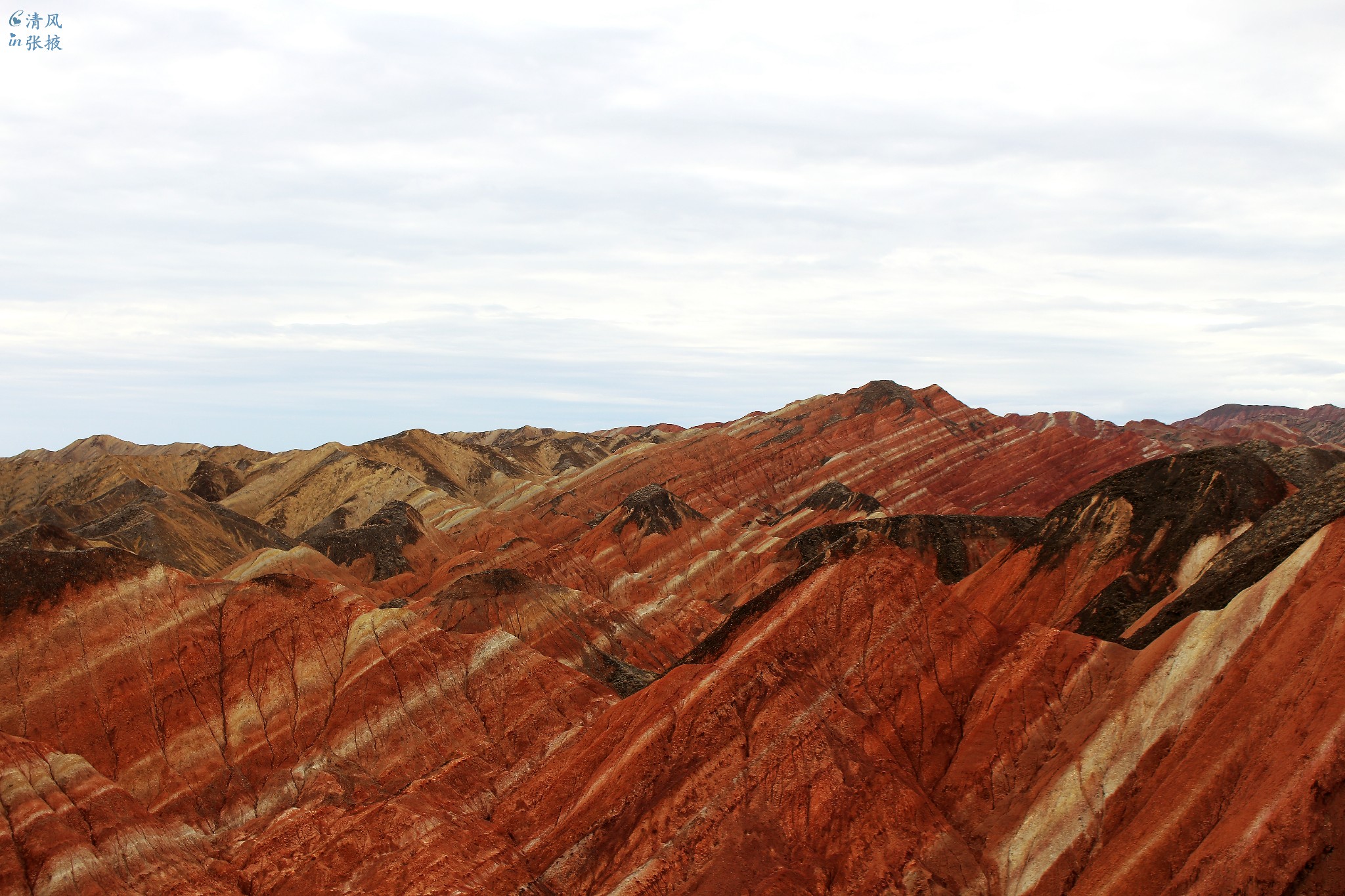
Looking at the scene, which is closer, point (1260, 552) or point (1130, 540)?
point (1260, 552)

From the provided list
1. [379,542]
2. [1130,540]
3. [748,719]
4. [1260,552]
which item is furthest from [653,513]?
[1260,552]

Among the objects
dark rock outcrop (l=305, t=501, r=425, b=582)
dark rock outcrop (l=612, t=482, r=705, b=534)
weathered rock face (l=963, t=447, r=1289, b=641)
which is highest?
weathered rock face (l=963, t=447, r=1289, b=641)

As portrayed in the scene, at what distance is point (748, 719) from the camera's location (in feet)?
128

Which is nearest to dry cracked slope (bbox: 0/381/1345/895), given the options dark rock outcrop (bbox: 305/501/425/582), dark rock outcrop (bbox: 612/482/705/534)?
dark rock outcrop (bbox: 612/482/705/534)

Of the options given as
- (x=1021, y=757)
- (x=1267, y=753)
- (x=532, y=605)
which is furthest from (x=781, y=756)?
(x=532, y=605)

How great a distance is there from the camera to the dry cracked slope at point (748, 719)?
31.8 m

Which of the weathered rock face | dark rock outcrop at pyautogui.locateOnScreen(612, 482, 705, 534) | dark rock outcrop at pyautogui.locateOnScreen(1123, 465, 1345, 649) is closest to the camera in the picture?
dark rock outcrop at pyautogui.locateOnScreen(1123, 465, 1345, 649)

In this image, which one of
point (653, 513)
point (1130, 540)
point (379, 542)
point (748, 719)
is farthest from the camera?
point (653, 513)

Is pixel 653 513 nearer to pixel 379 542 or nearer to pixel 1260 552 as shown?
pixel 379 542

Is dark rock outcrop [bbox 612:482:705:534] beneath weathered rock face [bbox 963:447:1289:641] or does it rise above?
beneath

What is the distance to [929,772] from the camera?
37781mm

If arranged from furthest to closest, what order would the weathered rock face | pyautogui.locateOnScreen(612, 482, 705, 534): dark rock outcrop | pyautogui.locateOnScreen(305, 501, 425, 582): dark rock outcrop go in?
pyautogui.locateOnScreen(612, 482, 705, 534): dark rock outcrop < pyautogui.locateOnScreen(305, 501, 425, 582): dark rock outcrop < the weathered rock face

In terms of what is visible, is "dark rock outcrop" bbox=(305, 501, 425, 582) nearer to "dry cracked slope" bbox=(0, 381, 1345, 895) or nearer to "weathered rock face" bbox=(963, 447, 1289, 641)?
"dry cracked slope" bbox=(0, 381, 1345, 895)

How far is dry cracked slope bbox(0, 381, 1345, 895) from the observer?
104ft
